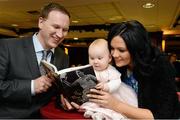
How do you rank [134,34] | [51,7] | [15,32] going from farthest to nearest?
[15,32] → [51,7] → [134,34]

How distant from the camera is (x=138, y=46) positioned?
178 centimetres

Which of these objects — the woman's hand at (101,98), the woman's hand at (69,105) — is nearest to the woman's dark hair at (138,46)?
the woman's hand at (101,98)

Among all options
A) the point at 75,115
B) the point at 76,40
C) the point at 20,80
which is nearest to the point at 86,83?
the point at 75,115

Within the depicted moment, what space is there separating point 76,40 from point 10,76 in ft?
42.4

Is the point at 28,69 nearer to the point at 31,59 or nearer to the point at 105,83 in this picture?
the point at 31,59

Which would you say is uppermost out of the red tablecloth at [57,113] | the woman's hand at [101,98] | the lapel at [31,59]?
the lapel at [31,59]

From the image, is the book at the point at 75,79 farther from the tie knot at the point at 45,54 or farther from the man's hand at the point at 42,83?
the tie knot at the point at 45,54

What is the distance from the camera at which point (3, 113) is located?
1.93 m

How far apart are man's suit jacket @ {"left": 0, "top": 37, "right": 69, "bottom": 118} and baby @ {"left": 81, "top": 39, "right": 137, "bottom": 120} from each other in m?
0.43

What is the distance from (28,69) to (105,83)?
1.95 ft

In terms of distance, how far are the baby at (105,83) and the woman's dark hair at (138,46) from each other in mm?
135

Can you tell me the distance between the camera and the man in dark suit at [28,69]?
1.82 meters

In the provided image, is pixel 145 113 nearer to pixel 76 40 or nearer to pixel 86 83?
pixel 86 83

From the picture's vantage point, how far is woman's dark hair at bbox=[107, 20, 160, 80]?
1774 mm
